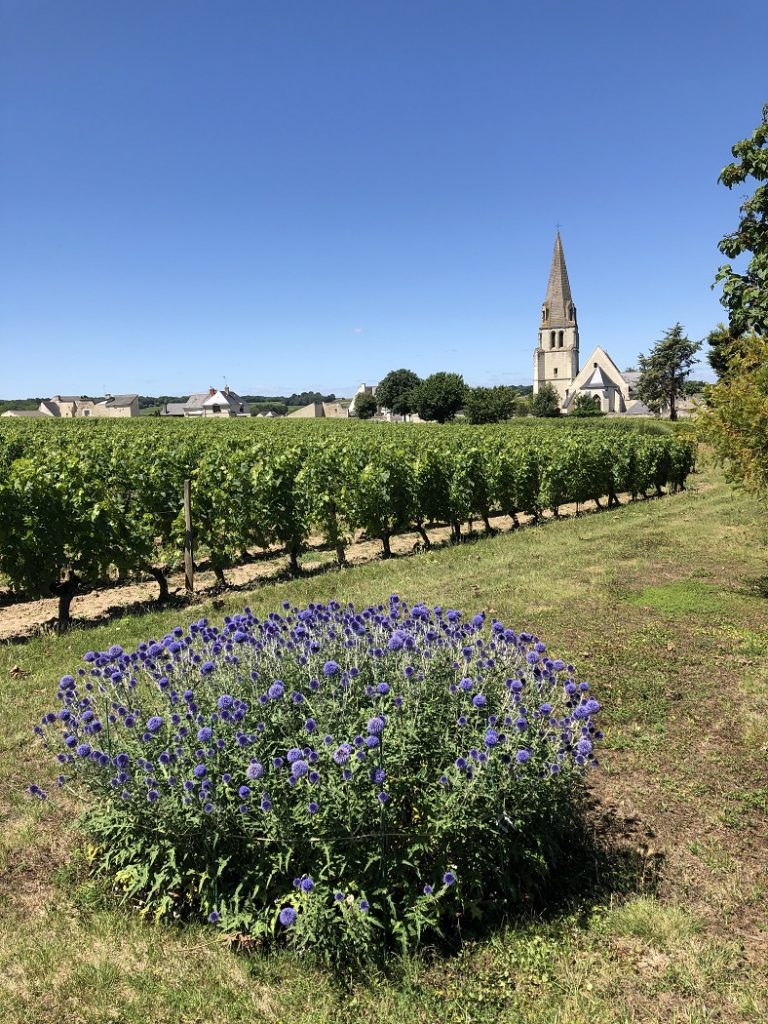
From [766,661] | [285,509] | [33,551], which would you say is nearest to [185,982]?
[766,661]

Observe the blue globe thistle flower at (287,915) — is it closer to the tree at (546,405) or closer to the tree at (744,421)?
the tree at (744,421)

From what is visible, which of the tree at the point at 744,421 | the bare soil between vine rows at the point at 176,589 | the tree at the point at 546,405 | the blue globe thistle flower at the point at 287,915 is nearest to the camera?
the blue globe thistle flower at the point at 287,915

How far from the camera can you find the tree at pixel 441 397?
7800 centimetres

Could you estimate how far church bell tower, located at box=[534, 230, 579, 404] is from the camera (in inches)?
3809

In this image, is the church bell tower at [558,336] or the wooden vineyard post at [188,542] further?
the church bell tower at [558,336]

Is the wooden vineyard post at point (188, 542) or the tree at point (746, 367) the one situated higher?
the tree at point (746, 367)

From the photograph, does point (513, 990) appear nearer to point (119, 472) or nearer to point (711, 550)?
point (711, 550)

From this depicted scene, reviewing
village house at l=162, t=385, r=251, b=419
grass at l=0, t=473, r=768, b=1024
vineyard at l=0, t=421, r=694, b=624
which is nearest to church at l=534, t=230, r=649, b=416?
village house at l=162, t=385, r=251, b=419

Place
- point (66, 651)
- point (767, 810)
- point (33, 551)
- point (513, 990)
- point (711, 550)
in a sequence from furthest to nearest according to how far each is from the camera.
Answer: point (711, 550), point (33, 551), point (66, 651), point (767, 810), point (513, 990)

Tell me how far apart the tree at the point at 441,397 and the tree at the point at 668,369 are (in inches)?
857

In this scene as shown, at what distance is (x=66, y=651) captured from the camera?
24.5 feet

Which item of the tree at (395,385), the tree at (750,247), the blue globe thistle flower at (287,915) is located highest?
the tree at (395,385)

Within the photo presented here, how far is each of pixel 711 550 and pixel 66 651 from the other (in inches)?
419

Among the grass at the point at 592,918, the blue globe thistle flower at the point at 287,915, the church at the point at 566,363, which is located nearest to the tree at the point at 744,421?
the grass at the point at 592,918
